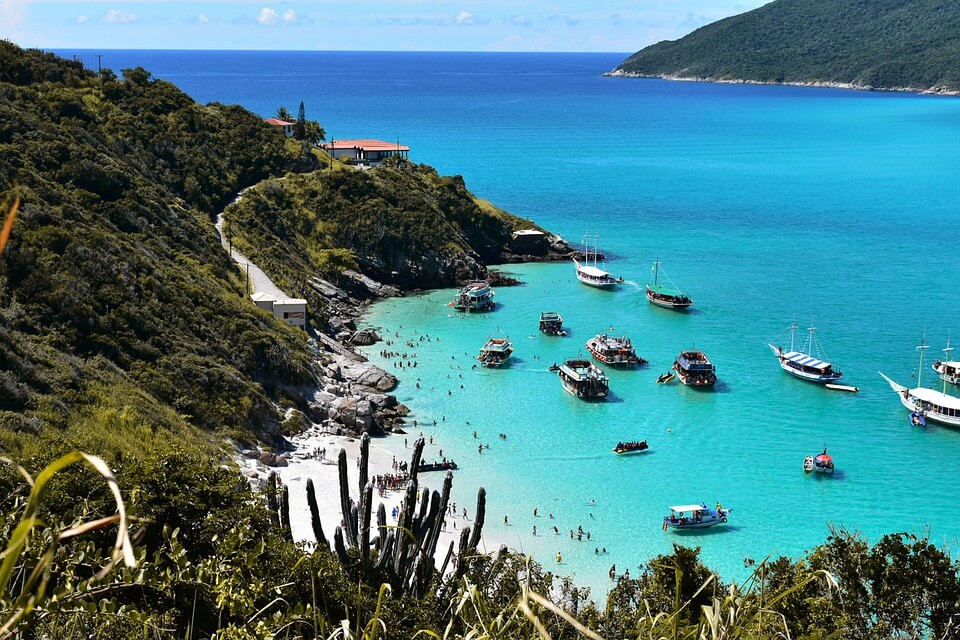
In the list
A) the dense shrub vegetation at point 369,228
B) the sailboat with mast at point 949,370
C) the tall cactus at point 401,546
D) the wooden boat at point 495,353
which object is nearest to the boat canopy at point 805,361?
the sailboat with mast at point 949,370

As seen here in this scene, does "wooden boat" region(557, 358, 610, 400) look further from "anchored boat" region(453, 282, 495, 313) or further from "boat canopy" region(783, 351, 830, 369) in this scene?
"anchored boat" region(453, 282, 495, 313)

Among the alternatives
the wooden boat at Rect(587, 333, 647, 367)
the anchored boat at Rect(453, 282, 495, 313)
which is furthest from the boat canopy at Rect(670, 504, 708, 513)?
the anchored boat at Rect(453, 282, 495, 313)

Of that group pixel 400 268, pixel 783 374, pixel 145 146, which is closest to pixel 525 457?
pixel 783 374

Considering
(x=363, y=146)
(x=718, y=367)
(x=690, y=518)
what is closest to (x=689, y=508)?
(x=690, y=518)

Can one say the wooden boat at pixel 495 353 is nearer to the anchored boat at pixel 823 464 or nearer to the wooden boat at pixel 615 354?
the wooden boat at pixel 615 354

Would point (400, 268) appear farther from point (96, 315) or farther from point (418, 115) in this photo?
point (418, 115)

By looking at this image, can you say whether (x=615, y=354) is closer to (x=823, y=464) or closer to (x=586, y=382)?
(x=586, y=382)
